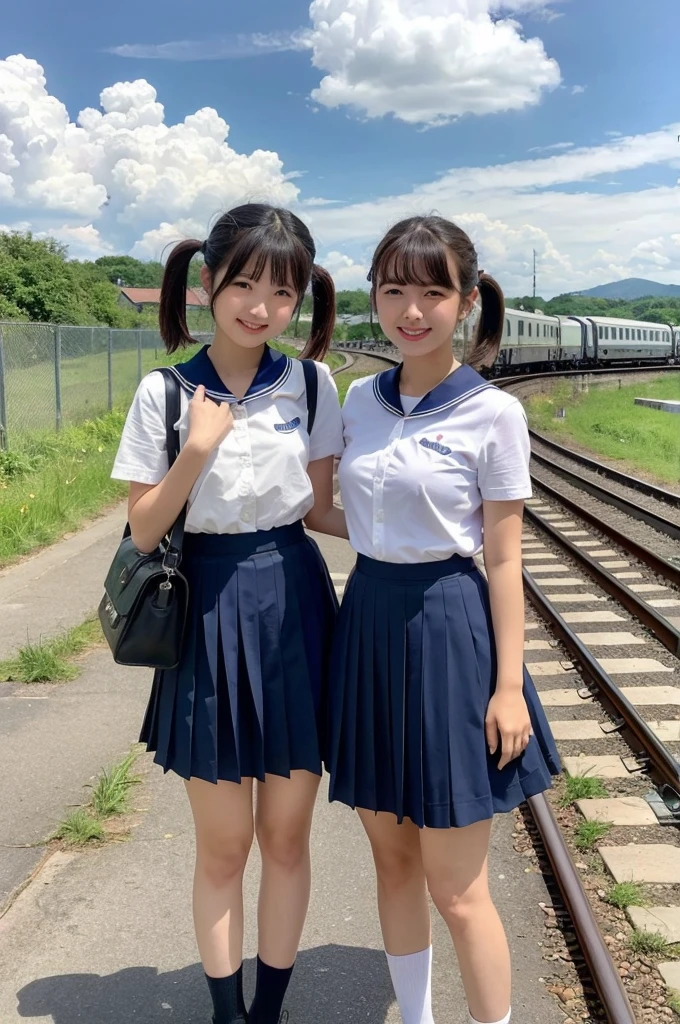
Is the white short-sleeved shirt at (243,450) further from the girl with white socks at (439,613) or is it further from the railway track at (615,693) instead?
the railway track at (615,693)

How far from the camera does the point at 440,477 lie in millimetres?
2018

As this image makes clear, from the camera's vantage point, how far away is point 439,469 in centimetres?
202

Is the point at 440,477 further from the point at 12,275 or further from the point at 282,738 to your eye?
the point at 12,275

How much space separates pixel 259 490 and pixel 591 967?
1.72 metres

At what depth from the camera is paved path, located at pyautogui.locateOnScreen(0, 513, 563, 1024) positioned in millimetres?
2525

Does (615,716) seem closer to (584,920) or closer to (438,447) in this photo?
(584,920)

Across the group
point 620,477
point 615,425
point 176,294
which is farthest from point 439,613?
point 615,425

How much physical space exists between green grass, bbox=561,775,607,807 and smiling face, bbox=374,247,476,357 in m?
2.70

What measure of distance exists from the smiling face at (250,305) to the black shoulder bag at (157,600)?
19 cm

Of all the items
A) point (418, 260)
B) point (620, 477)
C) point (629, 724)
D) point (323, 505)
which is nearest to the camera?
point (418, 260)

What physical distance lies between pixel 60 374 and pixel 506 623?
12287 mm

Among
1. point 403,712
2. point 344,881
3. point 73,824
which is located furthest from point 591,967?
point 73,824

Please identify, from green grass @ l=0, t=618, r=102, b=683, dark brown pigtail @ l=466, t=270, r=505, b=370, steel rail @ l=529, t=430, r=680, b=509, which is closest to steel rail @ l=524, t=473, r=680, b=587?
steel rail @ l=529, t=430, r=680, b=509

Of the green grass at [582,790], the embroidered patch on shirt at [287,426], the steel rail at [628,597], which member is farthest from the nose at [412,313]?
the steel rail at [628,597]
